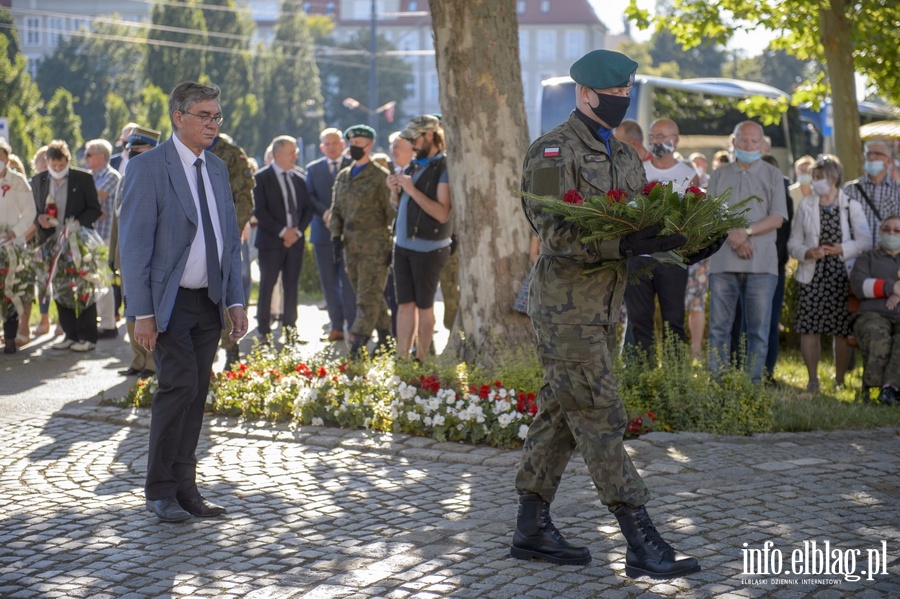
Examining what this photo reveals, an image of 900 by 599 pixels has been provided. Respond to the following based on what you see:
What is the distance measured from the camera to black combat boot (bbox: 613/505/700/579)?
5.14 meters

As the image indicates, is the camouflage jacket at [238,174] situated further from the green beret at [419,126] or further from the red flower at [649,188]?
the red flower at [649,188]

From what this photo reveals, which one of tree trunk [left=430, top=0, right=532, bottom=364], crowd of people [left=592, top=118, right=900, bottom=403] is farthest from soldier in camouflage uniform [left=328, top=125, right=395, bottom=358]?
crowd of people [left=592, top=118, right=900, bottom=403]

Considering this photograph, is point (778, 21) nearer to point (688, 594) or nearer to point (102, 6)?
point (688, 594)

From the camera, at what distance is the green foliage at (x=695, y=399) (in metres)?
8.37

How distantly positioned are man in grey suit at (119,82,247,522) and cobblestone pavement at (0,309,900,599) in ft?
1.04

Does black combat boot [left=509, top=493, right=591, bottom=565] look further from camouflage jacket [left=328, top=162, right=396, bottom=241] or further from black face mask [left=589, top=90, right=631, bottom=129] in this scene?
camouflage jacket [left=328, top=162, right=396, bottom=241]

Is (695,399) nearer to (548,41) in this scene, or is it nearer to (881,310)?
(881,310)

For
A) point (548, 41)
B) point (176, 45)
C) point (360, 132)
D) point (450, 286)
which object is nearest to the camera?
point (360, 132)

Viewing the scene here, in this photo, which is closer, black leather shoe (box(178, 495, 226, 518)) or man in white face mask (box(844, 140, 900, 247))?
black leather shoe (box(178, 495, 226, 518))

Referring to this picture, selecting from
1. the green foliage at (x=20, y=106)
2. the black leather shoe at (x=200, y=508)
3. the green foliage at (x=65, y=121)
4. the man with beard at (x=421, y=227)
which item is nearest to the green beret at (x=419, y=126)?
the man with beard at (x=421, y=227)

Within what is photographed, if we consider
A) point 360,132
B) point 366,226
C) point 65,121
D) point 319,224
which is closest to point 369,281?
point 366,226

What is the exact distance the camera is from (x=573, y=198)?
494 centimetres

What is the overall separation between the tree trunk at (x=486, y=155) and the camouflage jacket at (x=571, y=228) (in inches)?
170

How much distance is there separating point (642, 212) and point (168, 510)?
2.84m
